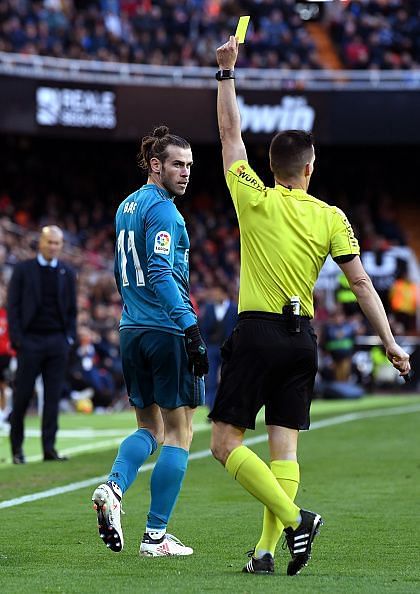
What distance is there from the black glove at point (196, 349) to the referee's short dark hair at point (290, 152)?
88 cm

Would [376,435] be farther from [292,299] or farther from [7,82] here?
[7,82]

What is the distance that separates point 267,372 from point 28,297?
260 inches

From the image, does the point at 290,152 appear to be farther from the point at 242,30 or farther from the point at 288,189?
the point at 242,30

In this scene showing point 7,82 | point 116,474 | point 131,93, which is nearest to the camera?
point 116,474

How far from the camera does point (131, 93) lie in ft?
99.9

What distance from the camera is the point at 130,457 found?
22.1ft

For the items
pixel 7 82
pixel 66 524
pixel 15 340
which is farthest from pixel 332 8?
pixel 66 524

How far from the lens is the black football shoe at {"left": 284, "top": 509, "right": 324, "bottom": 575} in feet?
19.1

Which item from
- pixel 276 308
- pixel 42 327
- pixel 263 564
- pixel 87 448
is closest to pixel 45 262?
pixel 42 327

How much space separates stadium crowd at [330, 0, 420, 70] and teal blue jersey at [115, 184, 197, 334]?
90.6 feet

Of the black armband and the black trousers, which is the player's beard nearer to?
the black armband

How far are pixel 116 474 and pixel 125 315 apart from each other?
2.77 feet

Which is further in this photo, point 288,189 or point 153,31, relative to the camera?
point 153,31

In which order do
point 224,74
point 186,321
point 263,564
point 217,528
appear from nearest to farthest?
point 263,564 → point 224,74 → point 186,321 → point 217,528
